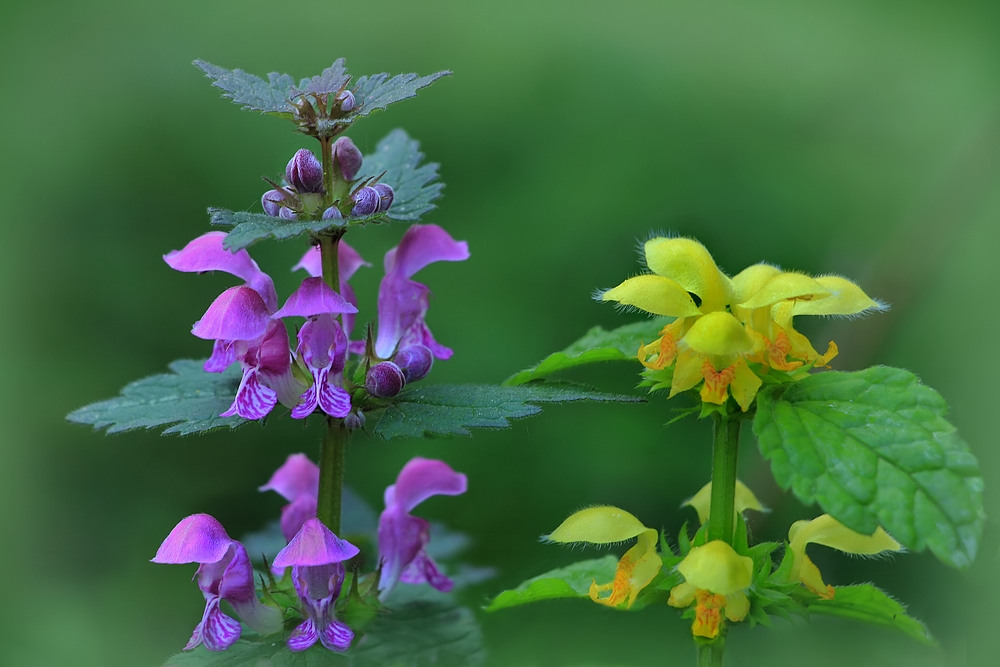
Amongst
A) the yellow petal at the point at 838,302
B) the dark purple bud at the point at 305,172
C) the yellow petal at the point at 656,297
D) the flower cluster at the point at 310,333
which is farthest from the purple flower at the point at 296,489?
the yellow petal at the point at 838,302

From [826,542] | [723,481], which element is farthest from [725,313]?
[826,542]

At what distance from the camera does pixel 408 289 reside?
1185 millimetres

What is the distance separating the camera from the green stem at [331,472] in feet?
3.57

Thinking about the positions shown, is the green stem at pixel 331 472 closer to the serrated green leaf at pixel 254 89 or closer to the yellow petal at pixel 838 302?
the serrated green leaf at pixel 254 89

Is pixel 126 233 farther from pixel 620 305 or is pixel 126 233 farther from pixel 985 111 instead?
pixel 985 111

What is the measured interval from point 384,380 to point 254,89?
338mm

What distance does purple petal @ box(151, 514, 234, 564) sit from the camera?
1.00m

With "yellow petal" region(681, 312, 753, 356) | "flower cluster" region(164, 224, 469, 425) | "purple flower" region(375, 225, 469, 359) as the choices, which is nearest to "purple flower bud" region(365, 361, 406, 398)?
"flower cluster" region(164, 224, 469, 425)

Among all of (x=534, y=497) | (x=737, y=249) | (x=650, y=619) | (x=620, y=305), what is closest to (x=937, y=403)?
(x=620, y=305)

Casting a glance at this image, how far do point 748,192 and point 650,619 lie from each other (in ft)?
5.16

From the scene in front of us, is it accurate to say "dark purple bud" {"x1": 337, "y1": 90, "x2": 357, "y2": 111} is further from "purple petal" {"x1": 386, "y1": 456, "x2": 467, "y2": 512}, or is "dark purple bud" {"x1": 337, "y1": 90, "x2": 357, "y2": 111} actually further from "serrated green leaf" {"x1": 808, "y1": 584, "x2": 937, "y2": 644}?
"serrated green leaf" {"x1": 808, "y1": 584, "x2": 937, "y2": 644}

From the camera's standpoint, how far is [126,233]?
2.64m

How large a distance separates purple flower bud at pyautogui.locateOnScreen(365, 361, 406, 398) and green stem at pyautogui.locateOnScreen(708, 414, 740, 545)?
0.34 meters

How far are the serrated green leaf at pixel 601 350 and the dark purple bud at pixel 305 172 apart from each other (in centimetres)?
31
